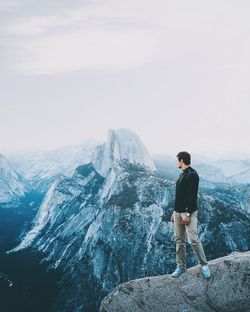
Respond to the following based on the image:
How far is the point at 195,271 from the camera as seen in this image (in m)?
20.3

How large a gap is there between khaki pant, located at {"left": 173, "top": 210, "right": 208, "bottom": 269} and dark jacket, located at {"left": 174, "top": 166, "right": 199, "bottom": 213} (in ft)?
1.25

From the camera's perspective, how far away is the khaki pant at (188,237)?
19.0 m

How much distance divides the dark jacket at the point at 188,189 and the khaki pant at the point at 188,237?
0.38 m

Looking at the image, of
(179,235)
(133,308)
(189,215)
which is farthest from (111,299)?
(189,215)

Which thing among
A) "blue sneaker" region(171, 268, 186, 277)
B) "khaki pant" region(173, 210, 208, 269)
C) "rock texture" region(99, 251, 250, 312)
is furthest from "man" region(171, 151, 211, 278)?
"blue sneaker" region(171, 268, 186, 277)

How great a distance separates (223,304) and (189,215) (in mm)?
4491

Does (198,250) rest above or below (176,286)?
above

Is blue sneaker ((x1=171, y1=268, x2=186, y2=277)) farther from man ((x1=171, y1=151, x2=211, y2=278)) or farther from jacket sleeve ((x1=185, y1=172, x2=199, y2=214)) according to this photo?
jacket sleeve ((x1=185, y1=172, x2=199, y2=214))

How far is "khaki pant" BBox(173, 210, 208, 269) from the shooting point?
19.0 metres

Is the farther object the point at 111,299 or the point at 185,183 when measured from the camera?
the point at 111,299

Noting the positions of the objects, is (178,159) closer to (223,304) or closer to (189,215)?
(189,215)

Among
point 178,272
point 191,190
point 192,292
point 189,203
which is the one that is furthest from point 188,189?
point 192,292

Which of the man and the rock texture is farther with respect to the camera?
the man

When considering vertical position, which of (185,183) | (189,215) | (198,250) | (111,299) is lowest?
(111,299)
